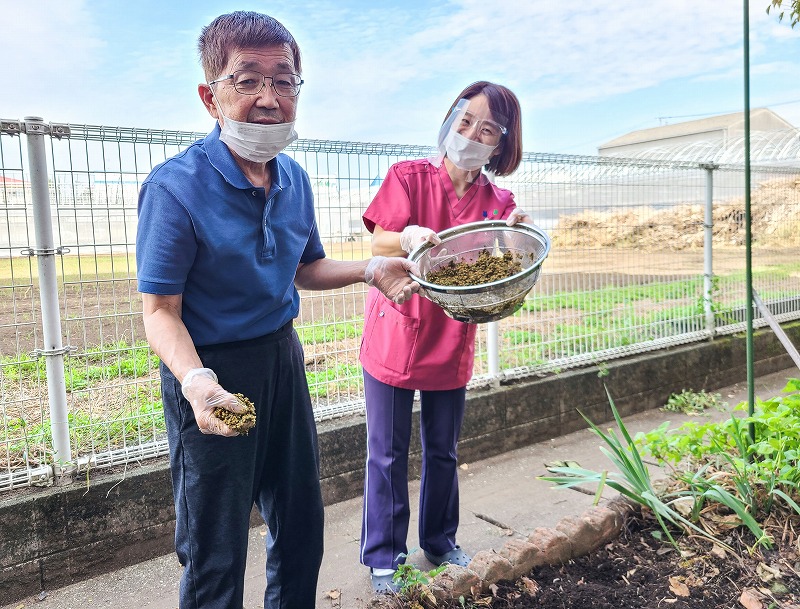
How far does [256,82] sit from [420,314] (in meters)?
1.17

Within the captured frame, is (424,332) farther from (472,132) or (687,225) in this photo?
(687,225)

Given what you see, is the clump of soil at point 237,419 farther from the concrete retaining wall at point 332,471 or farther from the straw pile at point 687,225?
the straw pile at point 687,225

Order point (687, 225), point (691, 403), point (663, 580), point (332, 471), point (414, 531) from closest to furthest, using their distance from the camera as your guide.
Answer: point (663, 580), point (414, 531), point (332, 471), point (691, 403), point (687, 225)

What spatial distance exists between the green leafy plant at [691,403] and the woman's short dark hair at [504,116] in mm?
3404

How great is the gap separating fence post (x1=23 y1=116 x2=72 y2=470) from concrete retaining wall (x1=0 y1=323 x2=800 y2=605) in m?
0.23

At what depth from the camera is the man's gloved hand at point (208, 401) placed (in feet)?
4.75

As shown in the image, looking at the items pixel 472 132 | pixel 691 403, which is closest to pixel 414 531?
pixel 472 132

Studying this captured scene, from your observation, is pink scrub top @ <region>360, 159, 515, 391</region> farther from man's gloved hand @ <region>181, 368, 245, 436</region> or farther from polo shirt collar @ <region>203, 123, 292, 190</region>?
man's gloved hand @ <region>181, 368, 245, 436</region>

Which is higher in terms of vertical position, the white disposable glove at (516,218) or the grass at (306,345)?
the white disposable glove at (516,218)

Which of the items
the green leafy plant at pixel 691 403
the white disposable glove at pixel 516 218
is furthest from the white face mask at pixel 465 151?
the green leafy plant at pixel 691 403

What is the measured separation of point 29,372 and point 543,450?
313 centimetres

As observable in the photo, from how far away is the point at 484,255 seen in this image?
2432 mm

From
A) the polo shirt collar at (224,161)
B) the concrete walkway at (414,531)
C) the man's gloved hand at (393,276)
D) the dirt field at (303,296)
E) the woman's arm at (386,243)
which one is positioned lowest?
the concrete walkway at (414,531)

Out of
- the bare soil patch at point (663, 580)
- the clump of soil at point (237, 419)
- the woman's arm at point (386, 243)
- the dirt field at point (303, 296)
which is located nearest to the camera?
the clump of soil at point (237, 419)
